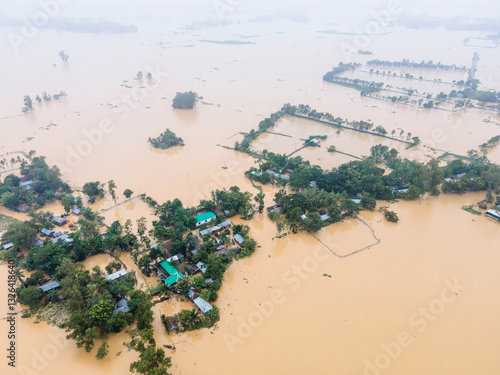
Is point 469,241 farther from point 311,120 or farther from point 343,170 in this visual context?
point 311,120

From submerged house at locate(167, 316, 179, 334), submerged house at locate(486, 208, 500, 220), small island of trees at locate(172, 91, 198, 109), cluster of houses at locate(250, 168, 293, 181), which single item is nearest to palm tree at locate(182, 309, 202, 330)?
submerged house at locate(167, 316, 179, 334)

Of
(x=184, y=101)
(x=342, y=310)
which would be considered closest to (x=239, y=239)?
(x=342, y=310)

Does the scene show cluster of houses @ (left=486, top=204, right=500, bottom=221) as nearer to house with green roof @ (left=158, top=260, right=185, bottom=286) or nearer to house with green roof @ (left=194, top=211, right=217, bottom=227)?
Answer: house with green roof @ (left=194, top=211, right=217, bottom=227)

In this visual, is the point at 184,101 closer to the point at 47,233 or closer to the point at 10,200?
the point at 10,200

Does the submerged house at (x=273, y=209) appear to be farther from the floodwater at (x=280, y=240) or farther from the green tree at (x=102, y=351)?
the green tree at (x=102, y=351)

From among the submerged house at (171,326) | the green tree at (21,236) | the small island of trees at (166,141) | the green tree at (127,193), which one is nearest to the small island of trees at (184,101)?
the small island of trees at (166,141)

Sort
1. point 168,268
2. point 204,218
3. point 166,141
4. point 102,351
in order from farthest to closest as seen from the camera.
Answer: point 166,141
point 204,218
point 168,268
point 102,351
